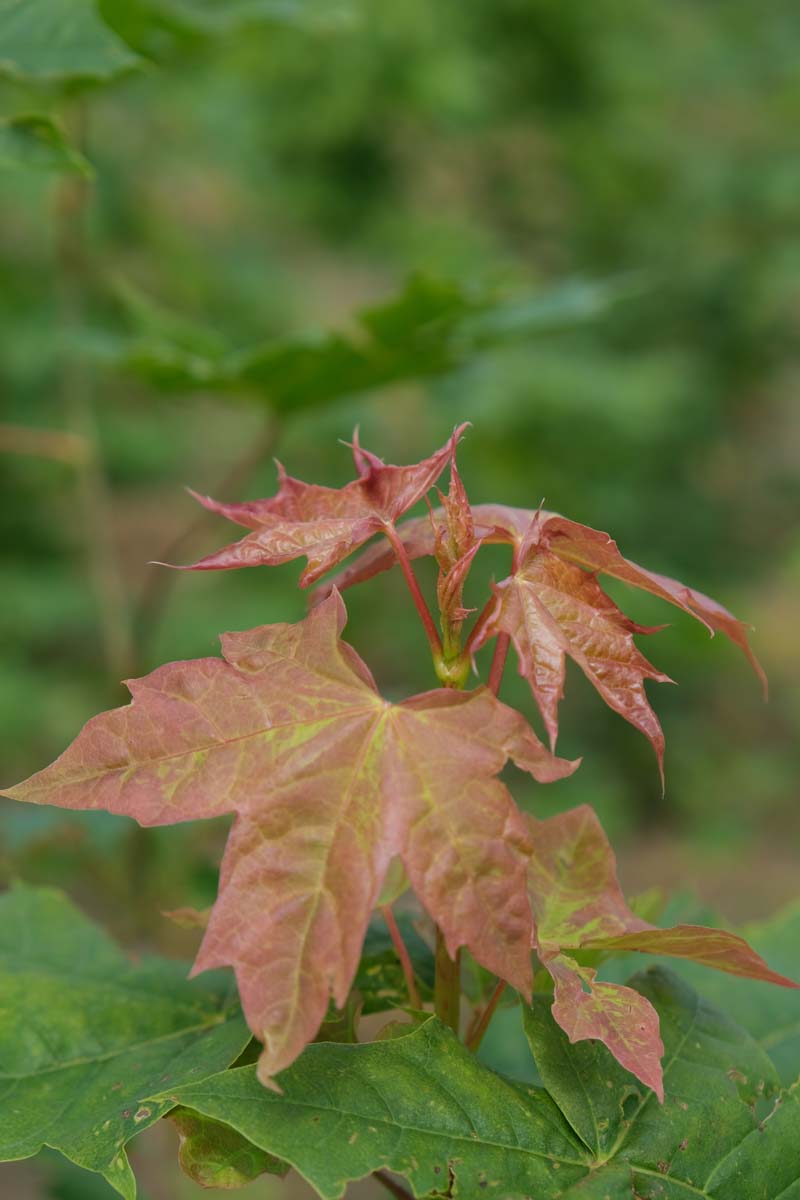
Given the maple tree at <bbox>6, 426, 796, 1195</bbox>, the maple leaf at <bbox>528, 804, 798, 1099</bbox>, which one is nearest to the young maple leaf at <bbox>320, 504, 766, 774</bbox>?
the maple tree at <bbox>6, 426, 796, 1195</bbox>

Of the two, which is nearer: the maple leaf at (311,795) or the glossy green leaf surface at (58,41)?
the maple leaf at (311,795)

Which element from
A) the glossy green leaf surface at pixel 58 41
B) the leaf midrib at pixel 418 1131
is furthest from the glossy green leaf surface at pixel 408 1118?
the glossy green leaf surface at pixel 58 41

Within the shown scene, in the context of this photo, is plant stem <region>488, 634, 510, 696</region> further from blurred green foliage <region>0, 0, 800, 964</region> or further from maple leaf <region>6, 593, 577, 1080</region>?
blurred green foliage <region>0, 0, 800, 964</region>

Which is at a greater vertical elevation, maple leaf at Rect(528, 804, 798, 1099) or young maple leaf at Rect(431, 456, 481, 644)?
young maple leaf at Rect(431, 456, 481, 644)

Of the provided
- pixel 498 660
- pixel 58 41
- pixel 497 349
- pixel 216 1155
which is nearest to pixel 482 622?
pixel 498 660

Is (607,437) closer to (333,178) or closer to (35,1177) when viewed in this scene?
(333,178)

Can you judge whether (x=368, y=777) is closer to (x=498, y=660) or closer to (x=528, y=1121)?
(x=498, y=660)

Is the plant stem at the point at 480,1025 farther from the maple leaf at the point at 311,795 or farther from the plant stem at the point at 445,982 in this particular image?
the maple leaf at the point at 311,795

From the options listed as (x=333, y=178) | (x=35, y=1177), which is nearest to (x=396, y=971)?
(x=35, y=1177)
